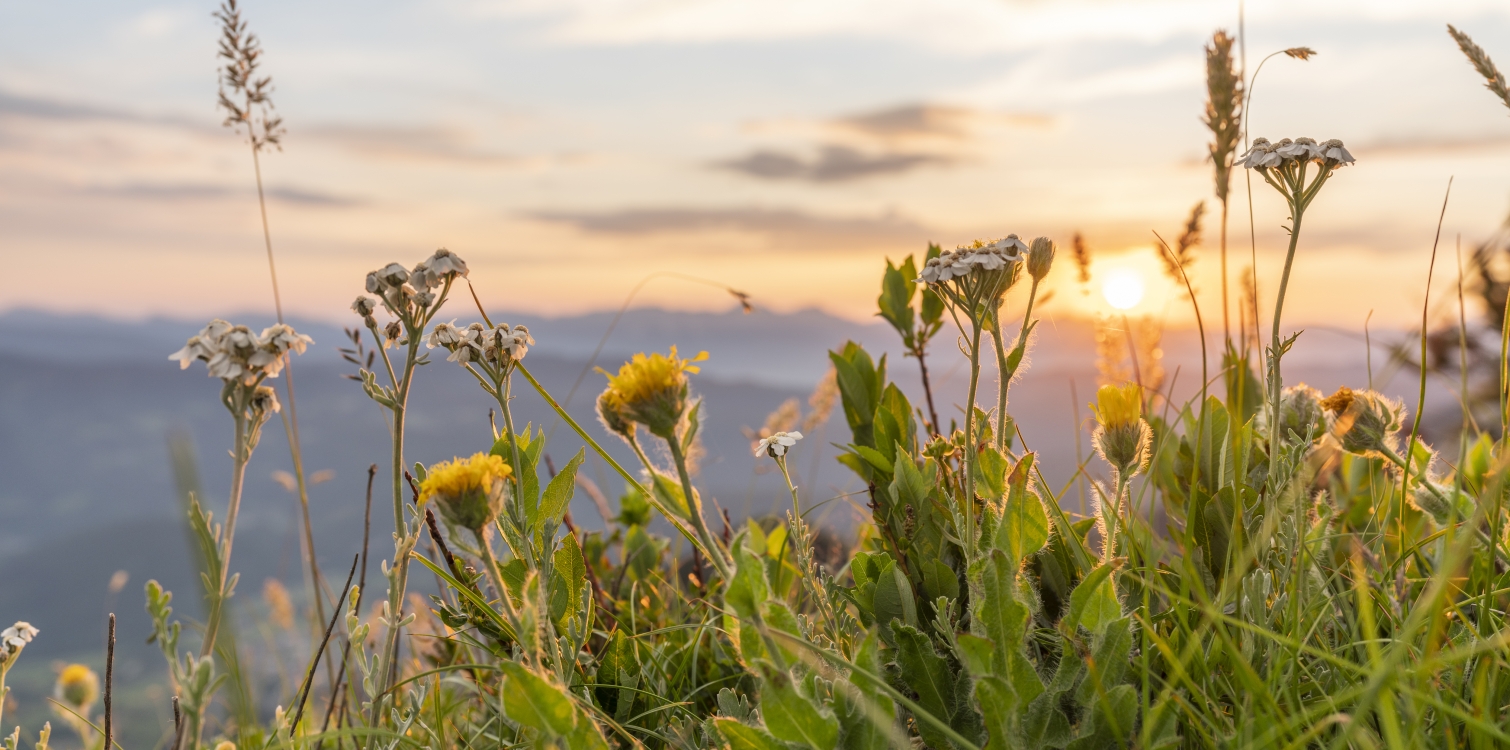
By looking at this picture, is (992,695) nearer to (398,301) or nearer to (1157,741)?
(1157,741)

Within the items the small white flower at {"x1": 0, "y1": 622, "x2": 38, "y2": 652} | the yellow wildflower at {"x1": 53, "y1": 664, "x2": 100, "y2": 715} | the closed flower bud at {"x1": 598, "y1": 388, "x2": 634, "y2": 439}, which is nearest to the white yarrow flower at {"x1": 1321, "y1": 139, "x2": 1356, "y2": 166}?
the closed flower bud at {"x1": 598, "y1": 388, "x2": 634, "y2": 439}

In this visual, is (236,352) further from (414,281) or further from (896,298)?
(896,298)

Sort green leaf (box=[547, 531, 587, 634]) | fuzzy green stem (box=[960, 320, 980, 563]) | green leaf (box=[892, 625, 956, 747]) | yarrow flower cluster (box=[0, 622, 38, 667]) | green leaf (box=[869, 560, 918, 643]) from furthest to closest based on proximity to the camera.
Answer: yarrow flower cluster (box=[0, 622, 38, 667]), green leaf (box=[547, 531, 587, 634]), green leaf (box=[869, 560, 918, 643]), green leaf (box=[892, 625, 956, 747]), fuzzy green stem (box=[960, 320, 980, 563])

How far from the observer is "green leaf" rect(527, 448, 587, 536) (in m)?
1.84

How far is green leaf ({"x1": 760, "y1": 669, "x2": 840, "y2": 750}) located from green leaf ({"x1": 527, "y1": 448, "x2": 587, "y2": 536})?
2.27ft

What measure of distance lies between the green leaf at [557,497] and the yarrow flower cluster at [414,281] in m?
0.43

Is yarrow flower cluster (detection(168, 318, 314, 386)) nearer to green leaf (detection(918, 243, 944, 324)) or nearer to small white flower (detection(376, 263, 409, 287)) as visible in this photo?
small white flower (detection(376, 263, 409, 287))

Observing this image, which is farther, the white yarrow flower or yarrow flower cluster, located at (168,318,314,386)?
the white yarrow flower

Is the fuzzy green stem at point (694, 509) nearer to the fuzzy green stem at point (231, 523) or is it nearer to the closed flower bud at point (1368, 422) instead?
the fuzzy green stem at point (231, 523)

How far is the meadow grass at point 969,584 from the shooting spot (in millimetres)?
1339

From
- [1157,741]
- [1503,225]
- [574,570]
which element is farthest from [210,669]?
[1503,225]

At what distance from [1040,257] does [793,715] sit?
0.97m

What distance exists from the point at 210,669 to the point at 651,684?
0.93 meters

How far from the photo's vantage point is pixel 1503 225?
6.40 feet
